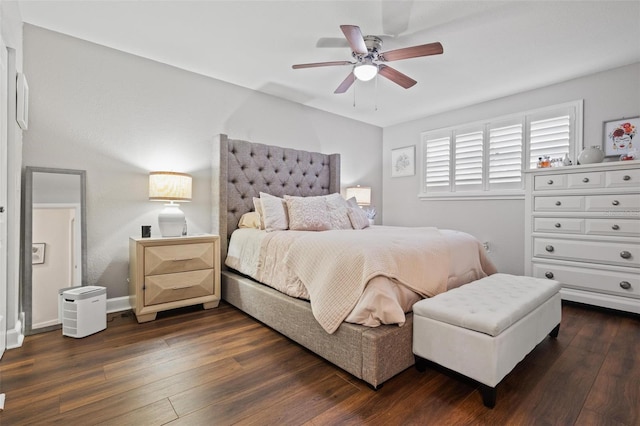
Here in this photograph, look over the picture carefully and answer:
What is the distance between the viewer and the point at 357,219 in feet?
10.3

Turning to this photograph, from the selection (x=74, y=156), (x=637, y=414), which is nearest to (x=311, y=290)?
(x=637, y=414)

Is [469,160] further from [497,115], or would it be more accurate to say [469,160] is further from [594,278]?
[594,278]

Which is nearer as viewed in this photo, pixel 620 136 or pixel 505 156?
pixel 620 136

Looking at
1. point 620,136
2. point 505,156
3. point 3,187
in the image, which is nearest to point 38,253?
point 3,187

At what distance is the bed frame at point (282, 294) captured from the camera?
156 cm

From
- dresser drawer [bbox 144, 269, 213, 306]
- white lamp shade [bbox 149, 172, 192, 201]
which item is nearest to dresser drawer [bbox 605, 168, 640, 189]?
dresser drawer [bbox 144, 269, 213, 306]

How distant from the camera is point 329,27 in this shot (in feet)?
7.52

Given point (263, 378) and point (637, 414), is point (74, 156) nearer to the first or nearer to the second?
point (263, 378)

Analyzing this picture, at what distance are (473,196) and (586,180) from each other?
1.32 metres

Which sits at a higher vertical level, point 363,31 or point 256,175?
point 363,31

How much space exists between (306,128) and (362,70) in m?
1.76

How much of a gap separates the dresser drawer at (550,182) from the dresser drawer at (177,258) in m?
3.25

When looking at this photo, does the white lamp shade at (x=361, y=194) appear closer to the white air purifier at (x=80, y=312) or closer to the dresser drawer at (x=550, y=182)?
the dresser drawer at (x=550, y=182)

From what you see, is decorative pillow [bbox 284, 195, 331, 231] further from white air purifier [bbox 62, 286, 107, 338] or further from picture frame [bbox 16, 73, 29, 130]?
picture frame [bbox 16, 73, 29, 130]
